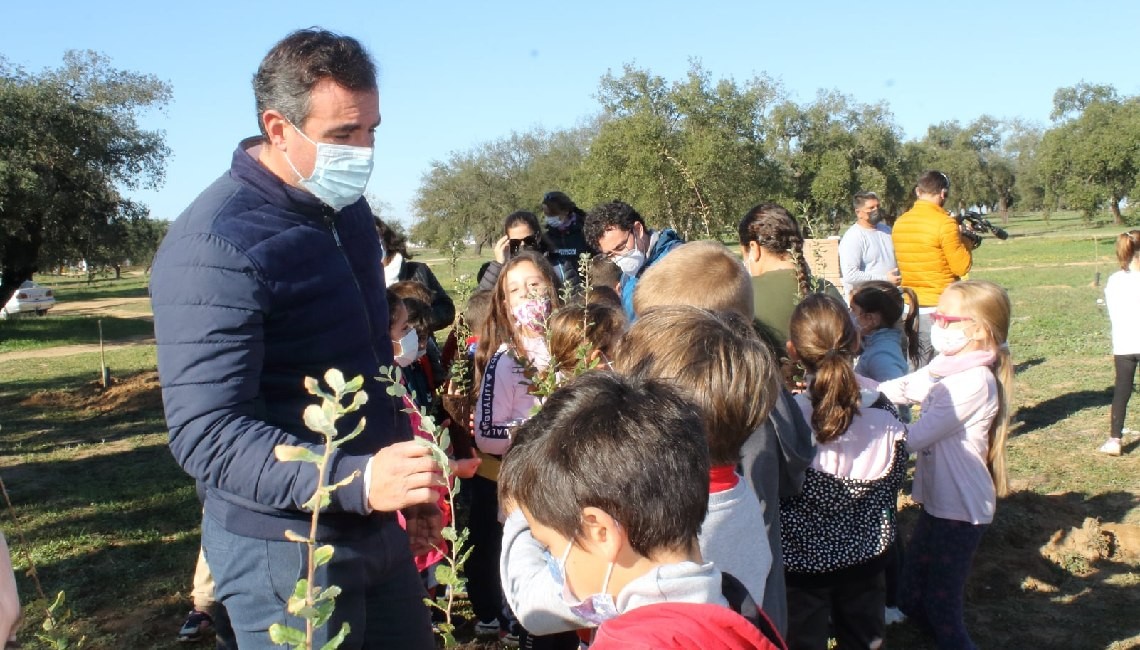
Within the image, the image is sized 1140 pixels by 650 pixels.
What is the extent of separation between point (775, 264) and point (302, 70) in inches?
110

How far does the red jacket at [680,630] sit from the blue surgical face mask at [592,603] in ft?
0.36

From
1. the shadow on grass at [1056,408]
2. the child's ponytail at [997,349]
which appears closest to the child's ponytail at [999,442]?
the child's ponytail at [997,349]

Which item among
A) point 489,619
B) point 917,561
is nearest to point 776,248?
point 917,561

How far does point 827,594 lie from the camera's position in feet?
10.6

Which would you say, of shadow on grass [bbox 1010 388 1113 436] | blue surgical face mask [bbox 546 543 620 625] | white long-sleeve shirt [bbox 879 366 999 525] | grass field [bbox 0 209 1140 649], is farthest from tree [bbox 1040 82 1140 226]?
blue surgical face mask [bbox 546 543 620 625]

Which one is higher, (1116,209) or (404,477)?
(1116,209)

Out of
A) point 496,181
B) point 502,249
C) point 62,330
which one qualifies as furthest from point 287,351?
point 496,181

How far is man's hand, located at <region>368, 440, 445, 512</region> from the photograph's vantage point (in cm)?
166

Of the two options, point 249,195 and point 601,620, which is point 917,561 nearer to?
point 601,620

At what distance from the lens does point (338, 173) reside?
2.13 metres

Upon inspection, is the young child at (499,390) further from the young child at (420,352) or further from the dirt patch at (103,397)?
the dirt patch at (103,397)

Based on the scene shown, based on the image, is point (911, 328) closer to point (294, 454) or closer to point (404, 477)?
point (404, 477)

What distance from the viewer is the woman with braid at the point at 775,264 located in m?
4.10

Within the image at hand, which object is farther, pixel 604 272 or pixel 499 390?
pixel 604 272
